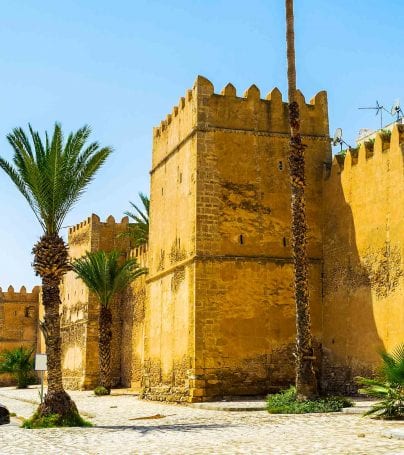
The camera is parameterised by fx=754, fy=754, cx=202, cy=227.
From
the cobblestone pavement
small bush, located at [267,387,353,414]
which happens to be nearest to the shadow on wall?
small bush, located at [267,387,353,414]

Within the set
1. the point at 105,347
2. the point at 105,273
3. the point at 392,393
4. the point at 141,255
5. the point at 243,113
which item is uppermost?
the point at 243,113

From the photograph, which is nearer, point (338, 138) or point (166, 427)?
point (166, 427)

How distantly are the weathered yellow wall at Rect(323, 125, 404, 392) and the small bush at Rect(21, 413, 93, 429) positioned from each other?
22.2ft

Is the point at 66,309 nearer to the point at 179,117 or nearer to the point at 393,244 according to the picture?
the point at 179,117

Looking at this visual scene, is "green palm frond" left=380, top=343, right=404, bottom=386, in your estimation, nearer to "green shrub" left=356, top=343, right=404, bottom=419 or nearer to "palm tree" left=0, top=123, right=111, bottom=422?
Result: "green shrub" left=356, top=343, right=404, bottom=419

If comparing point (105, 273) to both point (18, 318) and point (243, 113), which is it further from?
point (18, 318)

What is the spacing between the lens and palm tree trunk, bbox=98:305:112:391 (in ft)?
87.4

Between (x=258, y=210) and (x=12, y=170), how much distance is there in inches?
275

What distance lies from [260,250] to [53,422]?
774 cm

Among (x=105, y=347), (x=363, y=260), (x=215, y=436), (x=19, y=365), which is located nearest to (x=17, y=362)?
(x=19, y=365)

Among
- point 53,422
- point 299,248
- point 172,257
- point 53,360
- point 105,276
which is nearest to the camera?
point 53,422

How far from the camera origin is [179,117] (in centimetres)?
2098

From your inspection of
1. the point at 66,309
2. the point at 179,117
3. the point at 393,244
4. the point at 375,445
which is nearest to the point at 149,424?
the point at 375,445

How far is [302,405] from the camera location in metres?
14.3
